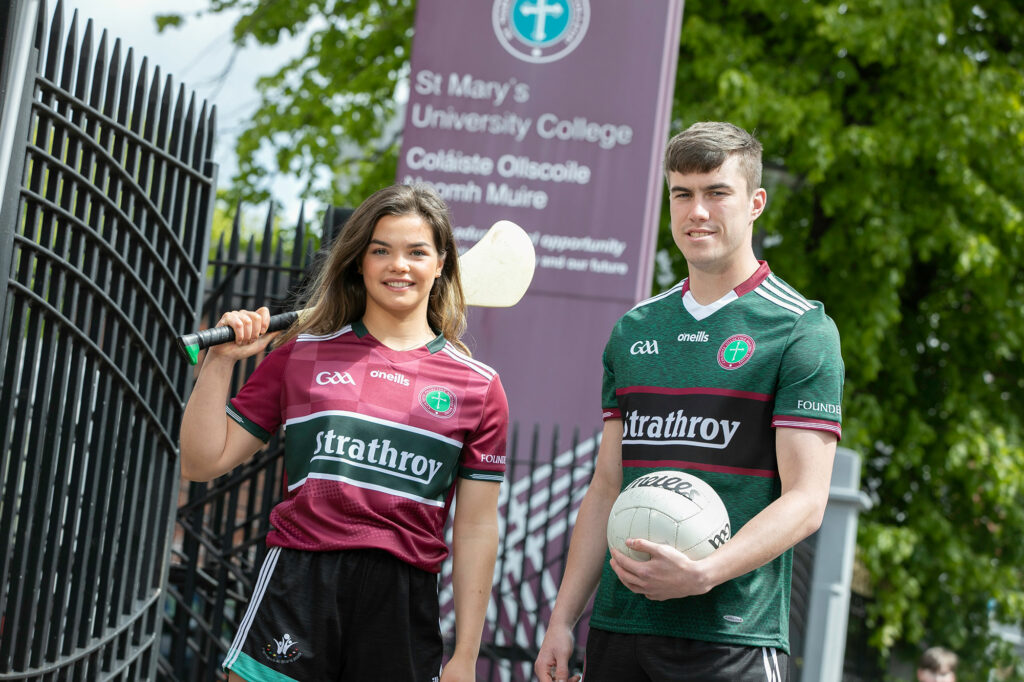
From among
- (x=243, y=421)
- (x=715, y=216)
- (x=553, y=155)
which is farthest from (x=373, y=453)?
(x=553, y=155)

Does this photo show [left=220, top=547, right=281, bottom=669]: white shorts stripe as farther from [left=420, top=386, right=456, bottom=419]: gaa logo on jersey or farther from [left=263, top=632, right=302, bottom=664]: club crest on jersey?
[left=420, top=386, right=456, bottom=419]: gaa logo on jersey

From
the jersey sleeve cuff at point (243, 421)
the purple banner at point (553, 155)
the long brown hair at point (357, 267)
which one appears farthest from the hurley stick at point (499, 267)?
the purple banner at point (553, 155)

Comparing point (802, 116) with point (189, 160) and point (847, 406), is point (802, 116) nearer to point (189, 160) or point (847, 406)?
point (847, 406)

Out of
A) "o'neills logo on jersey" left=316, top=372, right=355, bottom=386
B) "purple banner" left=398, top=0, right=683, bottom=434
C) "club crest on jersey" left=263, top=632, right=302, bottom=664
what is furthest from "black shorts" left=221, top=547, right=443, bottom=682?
"purple banner" left=398, top=0, right=683, bottom=434

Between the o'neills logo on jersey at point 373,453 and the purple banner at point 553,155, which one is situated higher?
the purple banner at point 553,155

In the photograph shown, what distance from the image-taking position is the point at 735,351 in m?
2.53

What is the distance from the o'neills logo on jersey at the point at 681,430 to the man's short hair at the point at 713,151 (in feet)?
1.84

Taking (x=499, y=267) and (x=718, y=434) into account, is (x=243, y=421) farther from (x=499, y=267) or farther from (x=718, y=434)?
(x=718, y=434)

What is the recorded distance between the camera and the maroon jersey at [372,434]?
2.71 m

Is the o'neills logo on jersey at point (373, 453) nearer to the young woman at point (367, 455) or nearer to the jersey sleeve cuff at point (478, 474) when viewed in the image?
the young woman at point (367, 455)

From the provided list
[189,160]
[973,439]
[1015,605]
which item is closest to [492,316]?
[189,160]

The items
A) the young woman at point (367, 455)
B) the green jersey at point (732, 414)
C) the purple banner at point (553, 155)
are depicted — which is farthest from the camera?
the purple banner at point (553, 155)

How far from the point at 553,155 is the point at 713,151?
4.62m

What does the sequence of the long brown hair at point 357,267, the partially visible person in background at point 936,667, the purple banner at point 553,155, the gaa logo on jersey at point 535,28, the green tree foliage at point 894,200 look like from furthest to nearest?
the green tree foliage at point 894,200, the partially visible person in background at point 936,667, the gaa logo on jersey at point 535,28, the purple banner at point 553,155, the long brown hair at point 357,267
